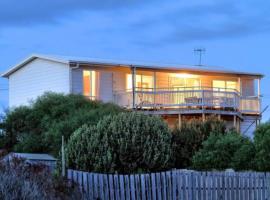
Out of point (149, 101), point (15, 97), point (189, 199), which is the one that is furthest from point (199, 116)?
point (189, 199)

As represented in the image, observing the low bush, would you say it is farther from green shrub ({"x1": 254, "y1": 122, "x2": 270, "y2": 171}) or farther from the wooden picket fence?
green shrub ({"x1": 254, "y1": 122, "x2": 270, "y2": 171})

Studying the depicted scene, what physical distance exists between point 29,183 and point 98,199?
11.8ft

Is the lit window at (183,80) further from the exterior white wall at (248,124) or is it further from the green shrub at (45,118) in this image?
the green shrub at (45,118)

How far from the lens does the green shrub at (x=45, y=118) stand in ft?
84.1

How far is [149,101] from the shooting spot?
1352 inches

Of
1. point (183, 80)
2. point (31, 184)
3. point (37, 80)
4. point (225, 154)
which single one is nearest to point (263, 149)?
point (225, 154)

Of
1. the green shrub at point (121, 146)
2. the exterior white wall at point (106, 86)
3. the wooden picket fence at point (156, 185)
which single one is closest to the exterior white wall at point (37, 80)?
the exterior white wall at point (106, 86)

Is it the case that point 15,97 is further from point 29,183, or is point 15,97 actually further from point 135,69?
point 29,183

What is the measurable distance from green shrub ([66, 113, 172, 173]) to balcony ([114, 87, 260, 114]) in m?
13.4

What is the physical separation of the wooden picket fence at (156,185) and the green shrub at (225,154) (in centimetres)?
466

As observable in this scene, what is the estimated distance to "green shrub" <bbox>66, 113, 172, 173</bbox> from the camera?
18.0 m

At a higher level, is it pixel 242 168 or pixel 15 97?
pixel 15 97

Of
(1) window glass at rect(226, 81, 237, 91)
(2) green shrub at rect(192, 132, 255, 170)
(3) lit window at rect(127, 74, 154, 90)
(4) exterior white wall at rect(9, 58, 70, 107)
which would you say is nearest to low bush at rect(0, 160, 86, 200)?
(2) green shrub at rect(192, 132, 255, 170)

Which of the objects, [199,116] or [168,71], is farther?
[168,71]
